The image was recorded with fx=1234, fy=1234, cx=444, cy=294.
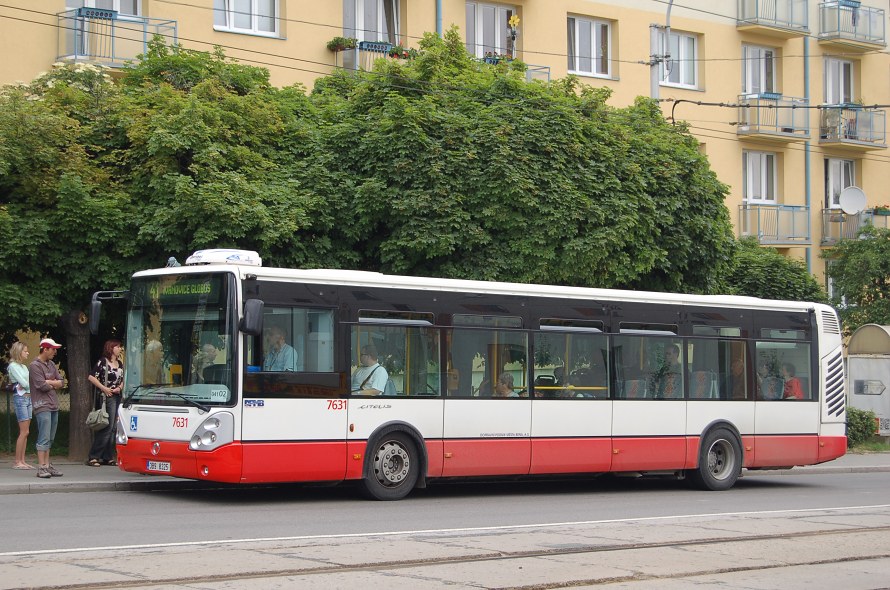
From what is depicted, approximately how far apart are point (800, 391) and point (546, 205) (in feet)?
16.4

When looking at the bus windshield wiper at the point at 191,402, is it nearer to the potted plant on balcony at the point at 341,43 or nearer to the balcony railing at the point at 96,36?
the balcony railing at the point at 96,36

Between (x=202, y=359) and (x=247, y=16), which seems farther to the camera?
(x=247, y=16)

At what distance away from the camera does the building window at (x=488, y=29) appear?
31.8 meters

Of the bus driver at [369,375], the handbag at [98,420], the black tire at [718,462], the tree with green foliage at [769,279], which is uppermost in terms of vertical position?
the tree with green foliage at [769,279]

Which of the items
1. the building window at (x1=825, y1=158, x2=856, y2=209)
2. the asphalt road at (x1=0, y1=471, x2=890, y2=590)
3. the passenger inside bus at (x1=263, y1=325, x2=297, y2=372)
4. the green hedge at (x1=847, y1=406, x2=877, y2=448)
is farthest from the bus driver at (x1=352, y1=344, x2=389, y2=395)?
the building window at (x1=825, y1=158, x2=856, y2=209)

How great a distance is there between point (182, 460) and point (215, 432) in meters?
0.64

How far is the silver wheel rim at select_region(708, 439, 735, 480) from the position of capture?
18594 mm

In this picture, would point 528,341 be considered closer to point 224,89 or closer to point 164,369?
point 164,369

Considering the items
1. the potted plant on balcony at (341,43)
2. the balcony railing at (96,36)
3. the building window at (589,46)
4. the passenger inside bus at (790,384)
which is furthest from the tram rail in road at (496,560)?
the building window at (589,46)

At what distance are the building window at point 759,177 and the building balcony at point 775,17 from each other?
150 inches

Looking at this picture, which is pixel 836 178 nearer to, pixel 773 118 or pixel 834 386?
pixel 773 118

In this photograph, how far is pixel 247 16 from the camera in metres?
27.7

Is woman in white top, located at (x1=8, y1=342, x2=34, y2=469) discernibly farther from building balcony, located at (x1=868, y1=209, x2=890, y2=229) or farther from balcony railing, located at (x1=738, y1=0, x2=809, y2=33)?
building balcony, located at (x1=868, y1=209, x2=890, y2=229)

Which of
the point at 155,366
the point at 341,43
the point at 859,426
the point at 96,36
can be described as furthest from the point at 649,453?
the point at 341,43
